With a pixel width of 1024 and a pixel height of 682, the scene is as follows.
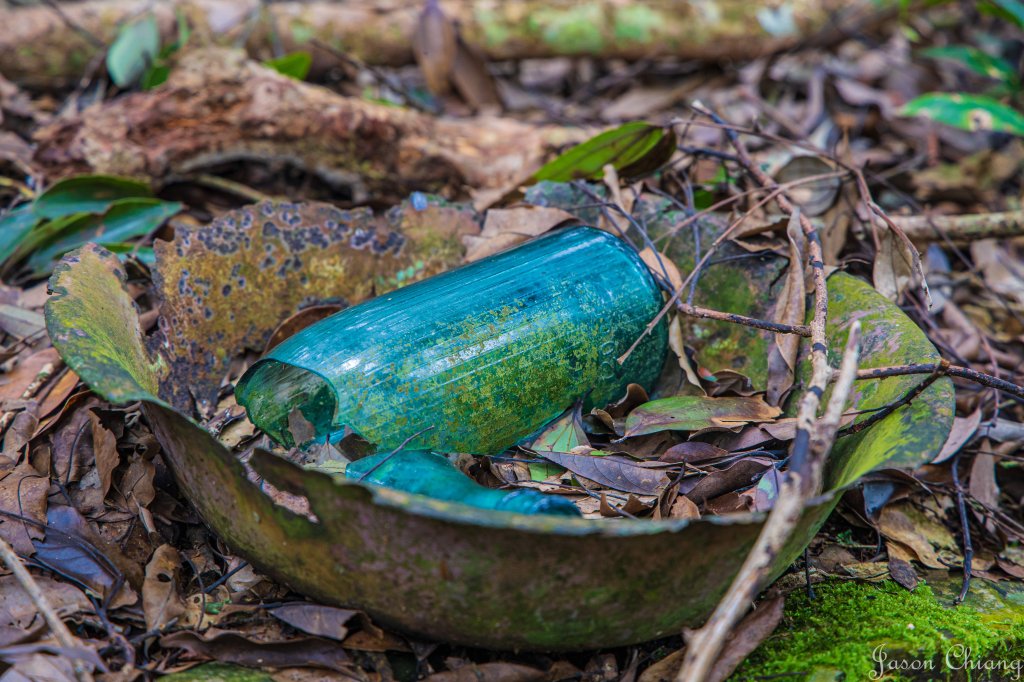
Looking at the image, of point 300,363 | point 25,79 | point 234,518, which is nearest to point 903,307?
point 300,363

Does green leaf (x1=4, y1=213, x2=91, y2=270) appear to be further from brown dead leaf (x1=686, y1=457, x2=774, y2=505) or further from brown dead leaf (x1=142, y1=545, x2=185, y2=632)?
brown dead leaf (x1=686, y1=457, x2=774, y2=505)

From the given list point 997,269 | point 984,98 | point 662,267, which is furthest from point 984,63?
point 662,267

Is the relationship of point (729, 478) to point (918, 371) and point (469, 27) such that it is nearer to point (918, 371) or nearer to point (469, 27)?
point (918, 371)

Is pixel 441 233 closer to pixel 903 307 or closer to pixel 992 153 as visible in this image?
pixel 903 307

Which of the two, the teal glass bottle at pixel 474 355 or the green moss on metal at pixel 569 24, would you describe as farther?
the green moss on metal at pixel 569 24

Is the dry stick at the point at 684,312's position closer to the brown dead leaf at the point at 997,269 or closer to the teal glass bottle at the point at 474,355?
the teal glass bottle at the point at 474,355

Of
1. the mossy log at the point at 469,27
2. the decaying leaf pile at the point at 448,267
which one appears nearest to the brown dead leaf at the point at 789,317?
the decaying leaf pile at the point at 448,267
